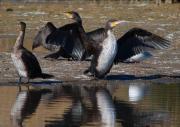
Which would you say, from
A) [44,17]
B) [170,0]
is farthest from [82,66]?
[170,0]

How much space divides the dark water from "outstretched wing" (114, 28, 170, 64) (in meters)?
1.88

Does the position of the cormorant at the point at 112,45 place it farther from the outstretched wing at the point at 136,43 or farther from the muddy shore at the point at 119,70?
the muddy shore at the point at 119,70

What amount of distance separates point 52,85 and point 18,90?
1.09 meters

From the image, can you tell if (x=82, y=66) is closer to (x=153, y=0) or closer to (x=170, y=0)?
(x=170, y=0)

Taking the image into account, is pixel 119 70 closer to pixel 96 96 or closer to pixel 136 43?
pixel 136 43

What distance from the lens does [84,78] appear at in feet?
58.8

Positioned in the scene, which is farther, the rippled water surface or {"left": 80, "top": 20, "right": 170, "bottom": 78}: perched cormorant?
{"left": 80, "top": 20, "right": 170, "bottom": 78}: perched cormorant

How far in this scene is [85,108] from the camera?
13.6m

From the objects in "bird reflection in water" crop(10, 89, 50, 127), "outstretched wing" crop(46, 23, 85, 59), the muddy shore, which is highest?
"bird reflection in water" crop(10, 89, 50, 127)

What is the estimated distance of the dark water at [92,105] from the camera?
1204cm

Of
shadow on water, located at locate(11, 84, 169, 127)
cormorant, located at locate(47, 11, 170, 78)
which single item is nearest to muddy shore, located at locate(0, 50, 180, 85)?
cormorant, located at locate(47, 11, 170, 78)

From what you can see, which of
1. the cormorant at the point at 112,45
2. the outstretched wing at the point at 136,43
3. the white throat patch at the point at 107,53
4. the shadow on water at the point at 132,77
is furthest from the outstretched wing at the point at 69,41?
the white throat patch at the point at 107,53

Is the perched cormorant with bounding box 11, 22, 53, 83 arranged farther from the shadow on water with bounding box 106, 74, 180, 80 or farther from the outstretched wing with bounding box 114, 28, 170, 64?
Answer: the outstretched wing with bounding box 114, 28, 170, 64

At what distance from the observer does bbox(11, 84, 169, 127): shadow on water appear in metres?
12.1
